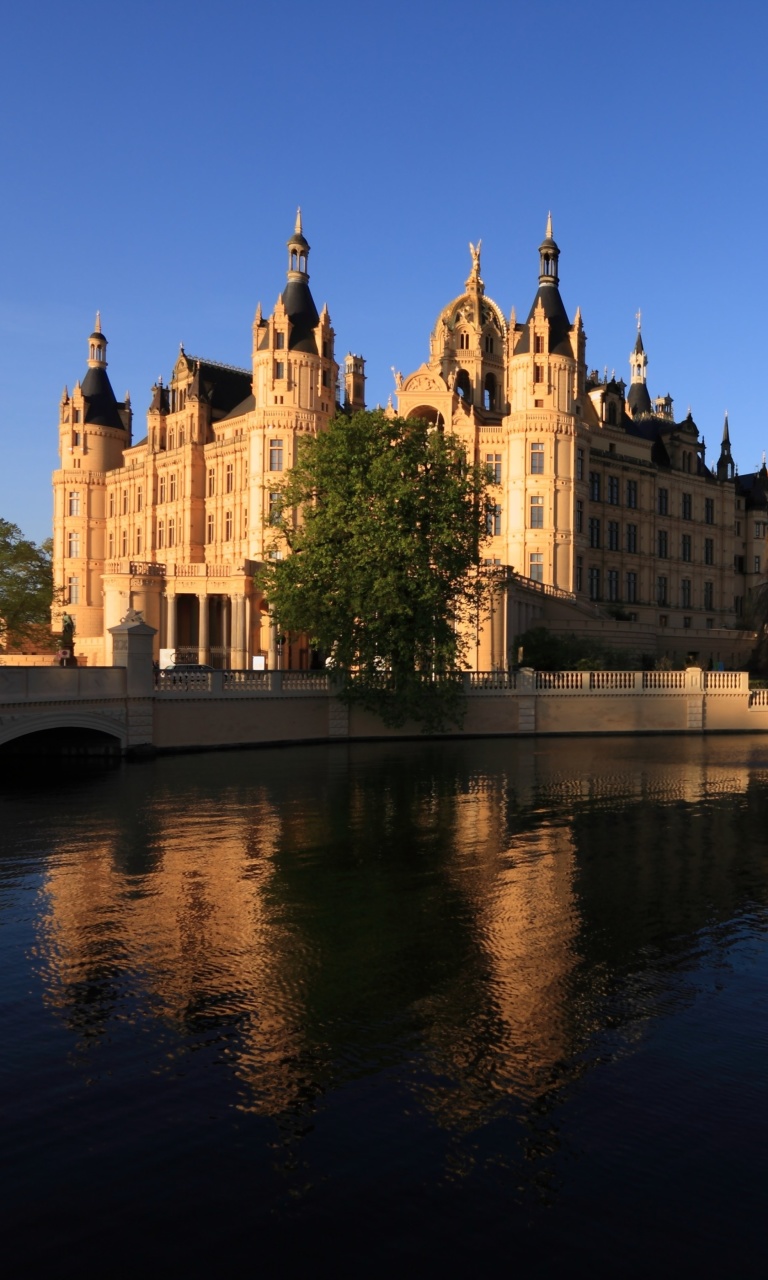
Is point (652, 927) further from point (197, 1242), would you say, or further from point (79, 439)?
point (79, 439)

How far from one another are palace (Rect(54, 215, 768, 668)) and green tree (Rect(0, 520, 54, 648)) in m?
3.96

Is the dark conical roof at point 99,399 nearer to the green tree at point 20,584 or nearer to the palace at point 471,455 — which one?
the palace at point 471,455

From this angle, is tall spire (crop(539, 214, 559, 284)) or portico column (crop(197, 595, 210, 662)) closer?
portico column (crop(197, 595, 210, 662))

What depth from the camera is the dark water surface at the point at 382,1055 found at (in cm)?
712

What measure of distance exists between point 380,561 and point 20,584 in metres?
24.6

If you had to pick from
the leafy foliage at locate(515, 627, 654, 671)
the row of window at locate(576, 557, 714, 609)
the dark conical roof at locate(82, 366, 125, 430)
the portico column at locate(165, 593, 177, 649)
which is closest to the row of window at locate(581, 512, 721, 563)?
the row of window at locate(576, 557, 714, 609)

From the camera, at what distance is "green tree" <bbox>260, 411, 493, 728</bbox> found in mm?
41906

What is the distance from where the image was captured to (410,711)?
1754 inches

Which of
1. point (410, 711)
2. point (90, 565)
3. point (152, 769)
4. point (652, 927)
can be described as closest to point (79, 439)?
point (90, 565)

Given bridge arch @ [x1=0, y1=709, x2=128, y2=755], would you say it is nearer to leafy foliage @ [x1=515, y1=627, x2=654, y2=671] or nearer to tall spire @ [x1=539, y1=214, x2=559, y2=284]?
leafy foliage @ [x1=515, y1=627, x2=654, y2=671]

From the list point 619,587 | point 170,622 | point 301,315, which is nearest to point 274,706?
point 170,622

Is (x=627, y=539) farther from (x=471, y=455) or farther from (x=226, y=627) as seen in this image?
(x=226, y=627)

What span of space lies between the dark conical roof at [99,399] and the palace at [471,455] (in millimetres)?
225

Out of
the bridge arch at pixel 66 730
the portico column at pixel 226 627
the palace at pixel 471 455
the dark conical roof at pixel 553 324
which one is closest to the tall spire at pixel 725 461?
the palace at pixel 471 455
